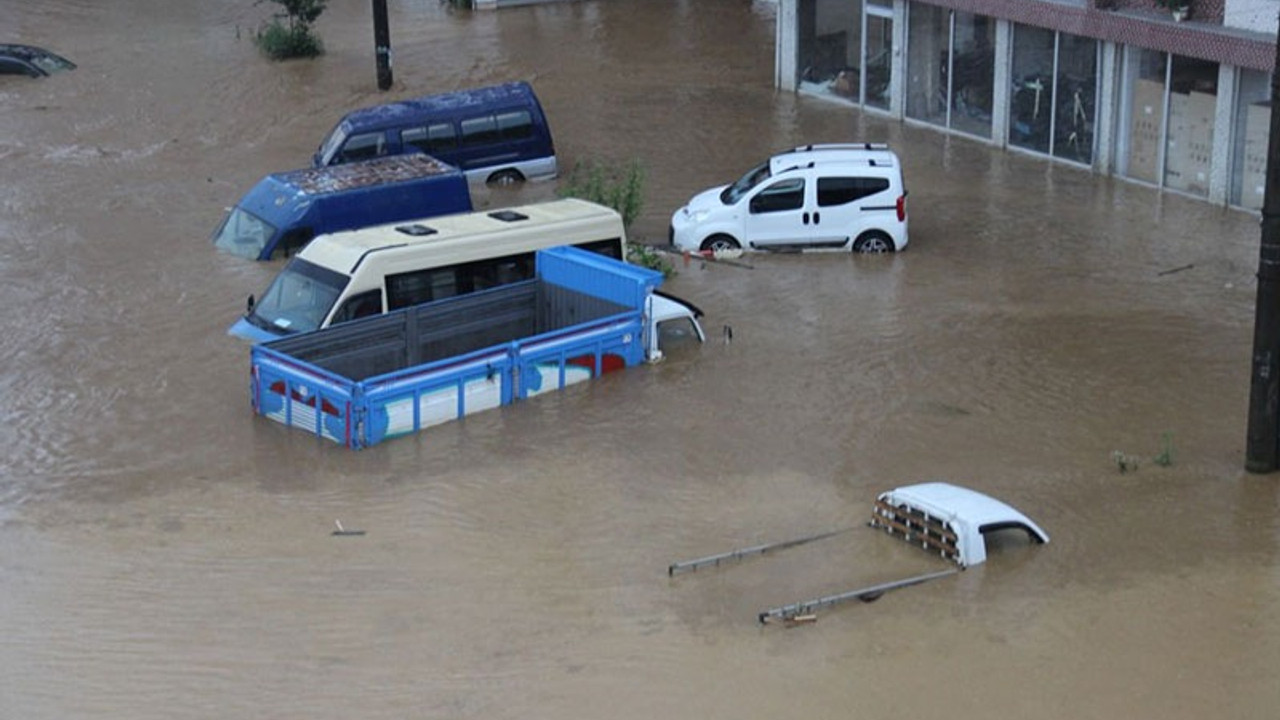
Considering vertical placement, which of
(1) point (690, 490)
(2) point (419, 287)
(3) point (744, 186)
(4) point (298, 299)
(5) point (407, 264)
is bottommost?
(1) point (690, 490)

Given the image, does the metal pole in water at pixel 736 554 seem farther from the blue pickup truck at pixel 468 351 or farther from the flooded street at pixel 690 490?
the blue pickup truck at pixel 468 351

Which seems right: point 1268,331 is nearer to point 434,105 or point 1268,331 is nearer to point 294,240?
point 294,240

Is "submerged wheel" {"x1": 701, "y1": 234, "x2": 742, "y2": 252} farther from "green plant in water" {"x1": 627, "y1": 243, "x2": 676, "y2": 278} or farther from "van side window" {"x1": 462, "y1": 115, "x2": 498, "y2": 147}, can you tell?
"van side window" {"x1": 462, "y1": 115, "x2": 498, "y2": 147}

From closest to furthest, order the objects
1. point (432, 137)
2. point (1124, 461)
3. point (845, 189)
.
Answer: point (1124, 461) < point (845, 189) < point (432, 137)

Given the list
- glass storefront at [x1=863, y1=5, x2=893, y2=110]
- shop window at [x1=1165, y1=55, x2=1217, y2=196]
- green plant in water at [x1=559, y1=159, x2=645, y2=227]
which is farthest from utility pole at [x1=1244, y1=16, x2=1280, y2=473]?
glass storefront at [x1=863, y1=5, x2=893, y2=110]

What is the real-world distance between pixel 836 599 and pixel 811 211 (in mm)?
10714

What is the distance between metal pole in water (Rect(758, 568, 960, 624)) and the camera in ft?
49.0

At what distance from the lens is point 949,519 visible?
1580cm

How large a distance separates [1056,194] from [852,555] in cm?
1330

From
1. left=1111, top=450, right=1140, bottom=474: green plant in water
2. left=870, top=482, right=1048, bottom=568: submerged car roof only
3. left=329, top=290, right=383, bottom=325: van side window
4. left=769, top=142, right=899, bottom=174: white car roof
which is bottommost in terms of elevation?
left=1111, top=450, right=1140, bottom=474: green plant in water

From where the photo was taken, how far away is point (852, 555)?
53.2 feet

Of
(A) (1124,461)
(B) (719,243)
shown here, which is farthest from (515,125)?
(A) (1124,461)

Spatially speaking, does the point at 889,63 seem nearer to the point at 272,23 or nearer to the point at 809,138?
the point at 809,138

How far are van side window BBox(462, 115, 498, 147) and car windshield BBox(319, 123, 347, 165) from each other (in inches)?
73.0
